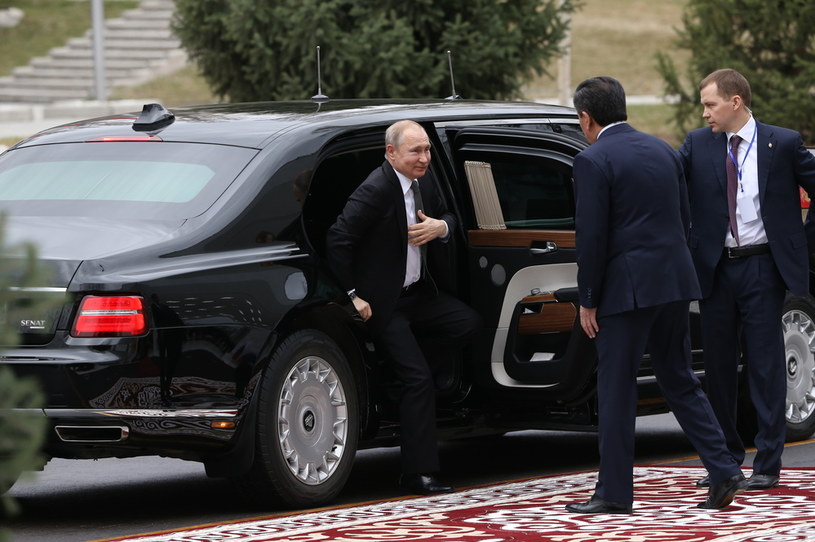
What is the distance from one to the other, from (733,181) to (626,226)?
1163 mm

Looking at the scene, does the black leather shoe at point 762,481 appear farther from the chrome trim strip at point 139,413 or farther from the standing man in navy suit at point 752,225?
the chrome trim strip at point 139,413

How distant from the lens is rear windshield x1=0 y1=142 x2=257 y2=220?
746 cm

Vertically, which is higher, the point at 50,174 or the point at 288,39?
the point at 288,39

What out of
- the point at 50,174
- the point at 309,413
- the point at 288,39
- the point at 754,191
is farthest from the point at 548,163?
the point at 288,39

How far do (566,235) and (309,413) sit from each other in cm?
168

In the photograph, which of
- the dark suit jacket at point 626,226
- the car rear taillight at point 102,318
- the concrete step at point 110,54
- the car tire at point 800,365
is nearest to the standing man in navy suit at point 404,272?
the dark suit jacket at point 626,226

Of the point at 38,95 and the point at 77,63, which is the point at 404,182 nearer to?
the point at 38,95

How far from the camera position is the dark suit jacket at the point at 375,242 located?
765 centimetres

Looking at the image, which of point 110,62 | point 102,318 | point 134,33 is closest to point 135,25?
point 134,33

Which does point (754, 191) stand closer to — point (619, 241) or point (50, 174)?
point (619, 241)

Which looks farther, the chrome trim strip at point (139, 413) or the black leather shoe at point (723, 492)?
the black leather shoe at point (723, 492)

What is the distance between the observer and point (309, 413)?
7.45 m

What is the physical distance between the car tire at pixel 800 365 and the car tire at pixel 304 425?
3.14m

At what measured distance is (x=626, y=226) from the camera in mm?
6953
